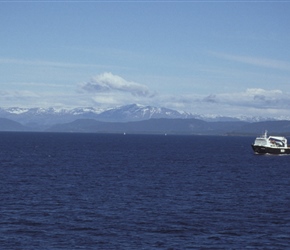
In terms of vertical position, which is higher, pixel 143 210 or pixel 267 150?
pixel 267 150

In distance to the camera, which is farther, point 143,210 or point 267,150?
point 267,150

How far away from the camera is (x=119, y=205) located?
231 feet

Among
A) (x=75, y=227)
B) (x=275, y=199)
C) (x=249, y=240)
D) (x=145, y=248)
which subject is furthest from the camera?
(x=275, y=199)

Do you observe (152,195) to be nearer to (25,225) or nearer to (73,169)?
(25,225)

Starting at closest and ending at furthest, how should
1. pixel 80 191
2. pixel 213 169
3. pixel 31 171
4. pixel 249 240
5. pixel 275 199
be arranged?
1. pixel 249 240
2. pixel 275 199
3. pixel 80 191
4. pixel 31 171
5. pixel 213 169

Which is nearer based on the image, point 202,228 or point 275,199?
point 202,228

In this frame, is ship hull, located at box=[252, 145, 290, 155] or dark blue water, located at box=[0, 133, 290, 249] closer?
dark blue water, located at box=[0, 133, 290, 249]

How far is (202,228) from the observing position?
5712cm

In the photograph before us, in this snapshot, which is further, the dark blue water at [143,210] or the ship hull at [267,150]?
the ship hull at [267,150]

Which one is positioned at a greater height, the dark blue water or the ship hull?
the ship hull

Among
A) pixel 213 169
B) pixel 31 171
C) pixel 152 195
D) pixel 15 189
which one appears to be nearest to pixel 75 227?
pixel 152 195

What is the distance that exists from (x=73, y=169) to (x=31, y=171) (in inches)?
404

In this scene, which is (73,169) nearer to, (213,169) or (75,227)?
(213,169)

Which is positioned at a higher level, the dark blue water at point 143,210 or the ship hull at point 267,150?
the ship hull at point 267,150
